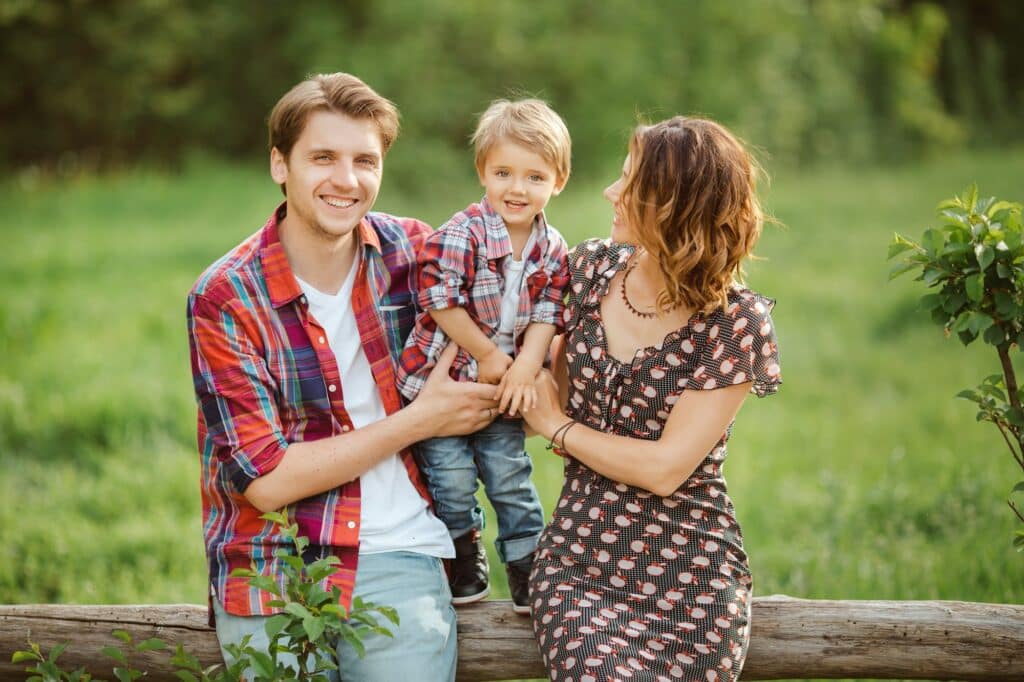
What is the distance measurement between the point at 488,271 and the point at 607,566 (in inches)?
34.2

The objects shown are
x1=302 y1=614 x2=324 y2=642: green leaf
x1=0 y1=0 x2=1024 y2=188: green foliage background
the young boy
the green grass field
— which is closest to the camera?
x1=302 y1=614 x2=324 y2=642: green leaf

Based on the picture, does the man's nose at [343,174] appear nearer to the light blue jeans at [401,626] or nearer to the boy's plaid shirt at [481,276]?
the boy's plaid shirt at [481,276]

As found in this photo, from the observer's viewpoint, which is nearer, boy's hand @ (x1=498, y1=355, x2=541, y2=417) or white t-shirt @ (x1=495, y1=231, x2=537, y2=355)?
boy's hand @ (x1=498, y1=355, x2=541, y2=417)

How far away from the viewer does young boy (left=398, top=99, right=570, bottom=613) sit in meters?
2.81

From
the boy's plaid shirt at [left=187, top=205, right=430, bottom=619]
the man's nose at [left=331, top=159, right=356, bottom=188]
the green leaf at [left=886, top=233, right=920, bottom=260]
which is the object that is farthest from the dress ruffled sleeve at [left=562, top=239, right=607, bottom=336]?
the green leaf at [left=886, top=233, right=920, bottom=260]

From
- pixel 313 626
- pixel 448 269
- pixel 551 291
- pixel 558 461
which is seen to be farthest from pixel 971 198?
pixel 558 461

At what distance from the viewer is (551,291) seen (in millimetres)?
2898

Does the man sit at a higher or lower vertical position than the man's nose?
lower

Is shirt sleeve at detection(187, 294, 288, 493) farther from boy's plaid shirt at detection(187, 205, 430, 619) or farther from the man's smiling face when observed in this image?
the man's smiling face

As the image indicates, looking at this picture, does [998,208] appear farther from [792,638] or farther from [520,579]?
[520,579]

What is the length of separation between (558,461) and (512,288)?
3434mm

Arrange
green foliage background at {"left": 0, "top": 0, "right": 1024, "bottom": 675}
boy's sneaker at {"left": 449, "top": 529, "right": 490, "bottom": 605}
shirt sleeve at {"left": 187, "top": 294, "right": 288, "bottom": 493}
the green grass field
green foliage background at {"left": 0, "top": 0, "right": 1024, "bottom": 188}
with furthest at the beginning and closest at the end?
1. green foliage background at {"left": 0, "top": 0, "right": 1024, "bottom": 188}
2. green foliage background at {"left": 0, "top": 0, "right": 1024, "bottom": 675}
3. the green grass field
4. boy's sneaker at {"left": 449, "top": 529, "right": 490, "bottom": 605}
5. shirt sleeve at {"left": 187, "top": 294, "right": 288, "bottom": 493}

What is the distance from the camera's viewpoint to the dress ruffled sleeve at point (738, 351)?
258 cm

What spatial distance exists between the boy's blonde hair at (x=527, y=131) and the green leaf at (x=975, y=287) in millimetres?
1072
